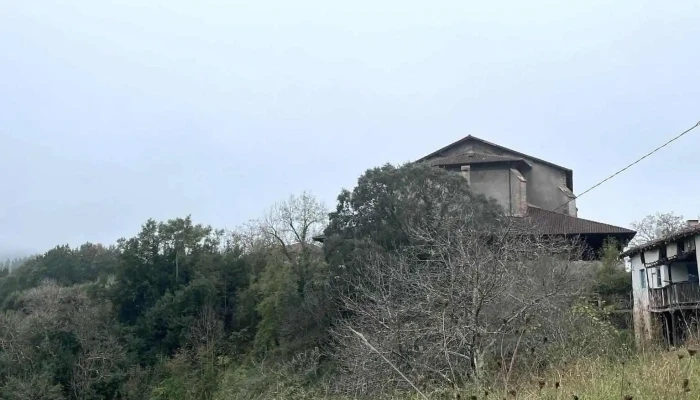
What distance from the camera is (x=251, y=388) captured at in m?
22.9

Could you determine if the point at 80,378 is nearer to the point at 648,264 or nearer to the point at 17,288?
the point at 17,288

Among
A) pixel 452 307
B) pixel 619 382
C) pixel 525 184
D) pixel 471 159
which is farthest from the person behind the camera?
pixel 471 159

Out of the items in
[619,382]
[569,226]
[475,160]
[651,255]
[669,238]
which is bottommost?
[619,382]

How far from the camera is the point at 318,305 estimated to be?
21.6m

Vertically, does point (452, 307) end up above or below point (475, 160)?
below

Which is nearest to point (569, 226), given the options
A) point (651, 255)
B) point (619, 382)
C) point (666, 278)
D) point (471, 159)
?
point (651, 255)

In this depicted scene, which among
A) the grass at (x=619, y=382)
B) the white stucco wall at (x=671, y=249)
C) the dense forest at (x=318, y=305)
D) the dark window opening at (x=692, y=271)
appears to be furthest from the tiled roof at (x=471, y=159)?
the grass at (x=619, y=382)

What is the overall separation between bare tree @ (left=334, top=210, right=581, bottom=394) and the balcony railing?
347 cm

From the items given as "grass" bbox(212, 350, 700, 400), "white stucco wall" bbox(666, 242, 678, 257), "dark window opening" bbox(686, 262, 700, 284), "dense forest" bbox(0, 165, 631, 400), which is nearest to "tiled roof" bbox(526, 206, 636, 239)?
"dense forest" bbox(0, 165, 631, 400)

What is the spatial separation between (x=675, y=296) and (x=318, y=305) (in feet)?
39.1

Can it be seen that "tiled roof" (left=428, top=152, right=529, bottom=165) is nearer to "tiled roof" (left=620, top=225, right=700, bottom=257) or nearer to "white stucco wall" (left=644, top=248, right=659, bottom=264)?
"tiled roof" (left=620, top=225, right=700, bottom=257)

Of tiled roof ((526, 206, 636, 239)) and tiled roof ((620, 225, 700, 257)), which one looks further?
tiled roof ((526, 206, 636, 239))

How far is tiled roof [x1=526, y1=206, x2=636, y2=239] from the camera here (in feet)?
94.0

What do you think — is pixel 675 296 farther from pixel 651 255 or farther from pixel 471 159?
pixel 471 159
